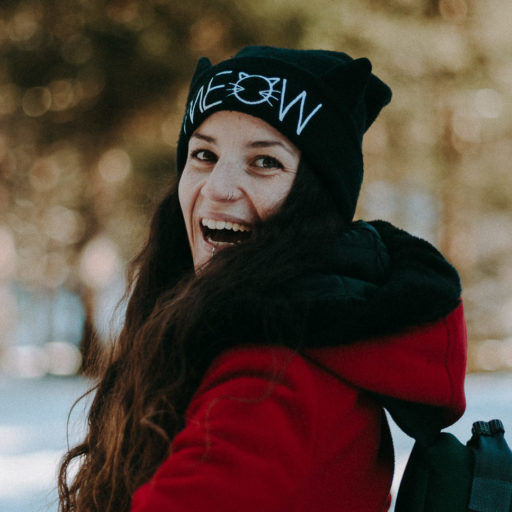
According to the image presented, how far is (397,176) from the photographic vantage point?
327 inches

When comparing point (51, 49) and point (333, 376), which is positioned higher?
point (51, 49)

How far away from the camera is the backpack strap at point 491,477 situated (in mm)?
1159

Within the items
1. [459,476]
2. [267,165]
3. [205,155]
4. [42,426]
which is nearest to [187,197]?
[205,155]

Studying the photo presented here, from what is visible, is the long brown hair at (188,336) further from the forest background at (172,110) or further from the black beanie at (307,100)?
the forest background at (172,110)

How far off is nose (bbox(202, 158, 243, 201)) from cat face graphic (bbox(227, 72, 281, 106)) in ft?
0.47

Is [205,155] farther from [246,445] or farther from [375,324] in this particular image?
[246,445]

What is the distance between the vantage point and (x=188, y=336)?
3.54 feet

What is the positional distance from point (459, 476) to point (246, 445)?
1.77 feet

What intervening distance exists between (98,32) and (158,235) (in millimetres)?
5966

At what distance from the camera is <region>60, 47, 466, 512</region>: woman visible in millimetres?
937

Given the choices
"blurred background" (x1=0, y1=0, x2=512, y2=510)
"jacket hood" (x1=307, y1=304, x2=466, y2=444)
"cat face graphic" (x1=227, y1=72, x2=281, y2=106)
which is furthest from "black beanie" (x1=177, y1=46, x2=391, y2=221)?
"blurred background" (x1=0, y1=0, x2=512, y2=510)

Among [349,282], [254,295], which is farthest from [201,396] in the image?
[349,282]

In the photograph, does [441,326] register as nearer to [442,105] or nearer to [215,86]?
[215,86]

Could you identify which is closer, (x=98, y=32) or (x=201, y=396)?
(x=201, y=396)
